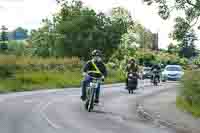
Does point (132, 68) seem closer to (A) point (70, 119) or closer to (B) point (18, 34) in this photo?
(A) point (70, 119)

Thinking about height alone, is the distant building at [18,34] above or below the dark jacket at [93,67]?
above

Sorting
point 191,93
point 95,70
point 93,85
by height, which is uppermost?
point 95,70

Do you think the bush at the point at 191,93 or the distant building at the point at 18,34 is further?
the distant building at the point at 18,34

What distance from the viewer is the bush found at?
16.6m

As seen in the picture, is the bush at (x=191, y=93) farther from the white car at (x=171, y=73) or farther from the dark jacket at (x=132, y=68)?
the white car at (x=171, y=73)

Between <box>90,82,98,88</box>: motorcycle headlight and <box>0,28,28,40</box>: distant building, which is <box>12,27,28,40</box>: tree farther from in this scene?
<box>90,82,98,88</box>: motorcycle headlight

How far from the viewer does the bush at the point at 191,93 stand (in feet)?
54.5

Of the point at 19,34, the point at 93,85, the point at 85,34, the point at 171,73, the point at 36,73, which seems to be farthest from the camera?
the point at 19,34

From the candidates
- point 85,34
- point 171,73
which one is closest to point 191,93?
point 171,73

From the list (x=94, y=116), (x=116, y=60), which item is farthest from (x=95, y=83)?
(x=116, y=60)

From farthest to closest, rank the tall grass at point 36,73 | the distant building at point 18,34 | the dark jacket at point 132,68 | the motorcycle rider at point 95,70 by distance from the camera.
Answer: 1. the distant building at point 18,34
2. the tall grass at point 36,73
3. the dark jacket at point 132,68
4. the motorcycle rider at point 95,70

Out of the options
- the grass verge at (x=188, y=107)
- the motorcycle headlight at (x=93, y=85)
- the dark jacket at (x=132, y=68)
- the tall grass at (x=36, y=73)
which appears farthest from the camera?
the tall grass at (x=36, y=73)

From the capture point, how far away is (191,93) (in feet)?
56.9

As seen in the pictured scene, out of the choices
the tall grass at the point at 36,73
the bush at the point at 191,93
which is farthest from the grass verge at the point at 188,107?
Result: the tall grass at the point at 36,73
